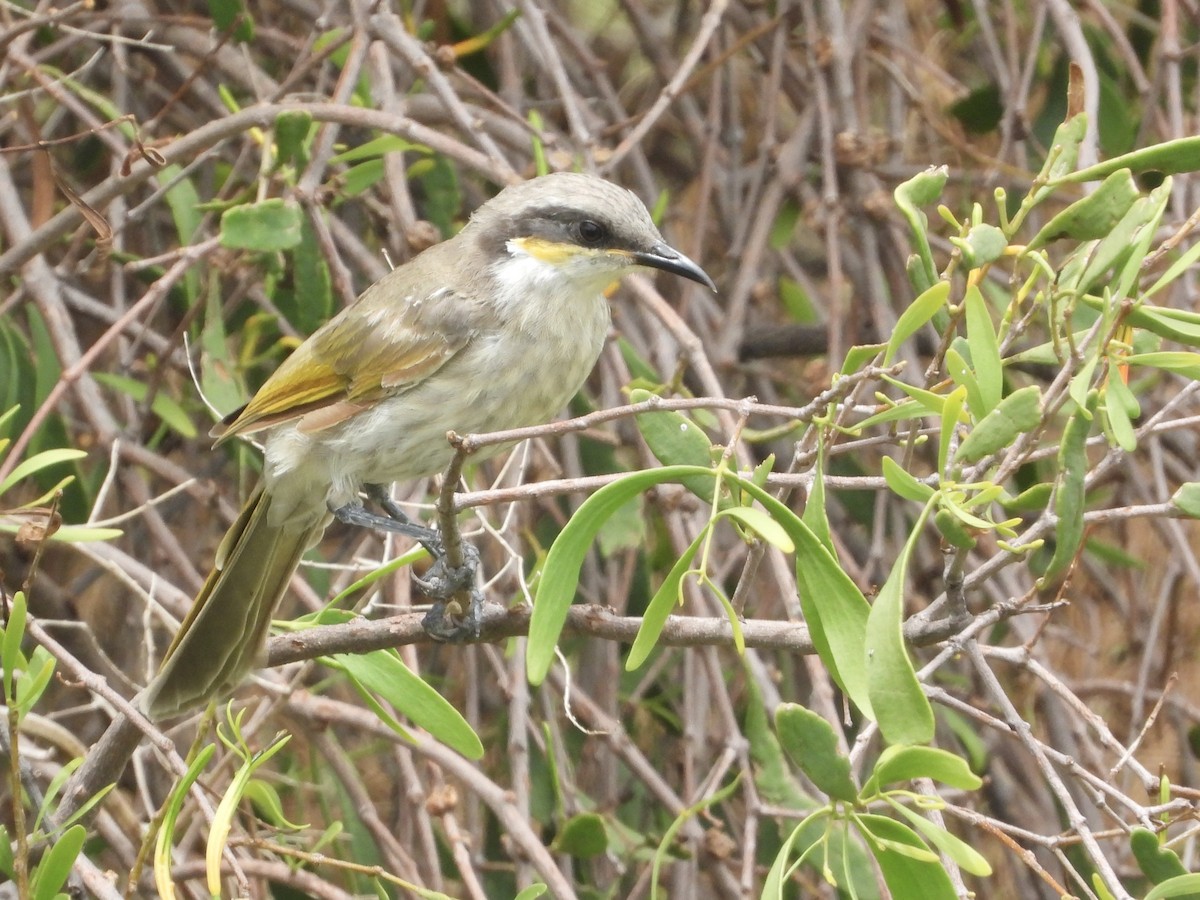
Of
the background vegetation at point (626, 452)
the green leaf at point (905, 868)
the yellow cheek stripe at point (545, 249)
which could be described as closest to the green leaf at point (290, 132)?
the background vegetation at point (626, 452)

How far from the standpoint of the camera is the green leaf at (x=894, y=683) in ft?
3.44

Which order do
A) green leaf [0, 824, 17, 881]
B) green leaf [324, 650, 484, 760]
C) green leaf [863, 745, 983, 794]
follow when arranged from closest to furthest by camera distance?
green leaf [863, 745, 983, 794]
green leaf [0, 824, 17, 881]
green leaf [324, 650, 484, 760]

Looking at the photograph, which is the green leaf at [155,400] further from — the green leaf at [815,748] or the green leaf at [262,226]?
the green leaf at [815,748]

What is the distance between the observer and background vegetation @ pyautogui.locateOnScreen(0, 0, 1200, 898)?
4.26 feet

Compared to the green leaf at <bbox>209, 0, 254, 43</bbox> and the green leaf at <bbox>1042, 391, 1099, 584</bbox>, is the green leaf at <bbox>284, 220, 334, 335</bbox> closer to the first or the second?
the green leaf at <bbox>209, 0, 254, 43</bbox>

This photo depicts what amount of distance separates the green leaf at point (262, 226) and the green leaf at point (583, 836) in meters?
0.98

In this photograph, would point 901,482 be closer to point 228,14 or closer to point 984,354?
point 984,354

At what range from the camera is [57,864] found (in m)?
1.43

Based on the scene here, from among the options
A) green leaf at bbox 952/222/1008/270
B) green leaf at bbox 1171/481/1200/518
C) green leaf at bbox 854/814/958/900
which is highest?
green leaf at bbox 952/222/1008/270

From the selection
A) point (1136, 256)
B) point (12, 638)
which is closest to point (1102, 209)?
point (1136, 256)

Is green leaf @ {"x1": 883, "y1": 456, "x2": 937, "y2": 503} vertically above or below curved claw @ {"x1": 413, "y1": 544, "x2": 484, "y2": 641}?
above

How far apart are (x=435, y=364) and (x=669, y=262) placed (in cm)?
43

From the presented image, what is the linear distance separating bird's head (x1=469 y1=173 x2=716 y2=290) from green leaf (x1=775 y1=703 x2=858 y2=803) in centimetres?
129

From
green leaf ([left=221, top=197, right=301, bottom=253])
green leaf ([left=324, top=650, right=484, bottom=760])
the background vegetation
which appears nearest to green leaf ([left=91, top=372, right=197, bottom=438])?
the background vegetation
